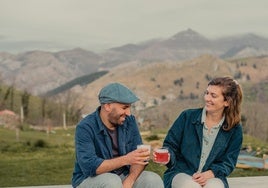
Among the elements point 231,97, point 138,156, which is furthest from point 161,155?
point 231,97

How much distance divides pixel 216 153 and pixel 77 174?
1.18m

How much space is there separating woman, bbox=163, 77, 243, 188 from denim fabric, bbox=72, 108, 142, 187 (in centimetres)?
43

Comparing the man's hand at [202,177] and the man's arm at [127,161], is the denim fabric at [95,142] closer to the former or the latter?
the man's arm at [127,161]

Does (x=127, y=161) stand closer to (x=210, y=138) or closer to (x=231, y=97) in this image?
(x=210, y=138)

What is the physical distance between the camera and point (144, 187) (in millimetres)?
4117

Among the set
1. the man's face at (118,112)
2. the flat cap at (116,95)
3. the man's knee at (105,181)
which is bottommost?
the man's knee at (105,181)

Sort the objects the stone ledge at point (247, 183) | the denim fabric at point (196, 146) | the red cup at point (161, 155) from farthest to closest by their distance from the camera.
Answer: the stone ledge at point (247, 183) < the denim fabric at point (196, 146) < the red cup at point (161, 155)

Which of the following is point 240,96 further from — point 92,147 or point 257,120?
point 257,120

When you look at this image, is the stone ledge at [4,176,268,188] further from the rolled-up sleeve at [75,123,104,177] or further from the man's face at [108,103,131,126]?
the man's face at [108,103,131,126]

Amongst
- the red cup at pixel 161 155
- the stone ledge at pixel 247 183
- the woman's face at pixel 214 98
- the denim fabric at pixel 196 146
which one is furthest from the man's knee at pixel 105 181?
the stone ledge at pixel 247 183

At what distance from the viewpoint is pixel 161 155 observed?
412 centimetres

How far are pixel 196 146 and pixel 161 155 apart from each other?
0.49m

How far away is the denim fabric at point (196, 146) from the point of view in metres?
4.46

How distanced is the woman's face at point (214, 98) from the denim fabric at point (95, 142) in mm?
643
